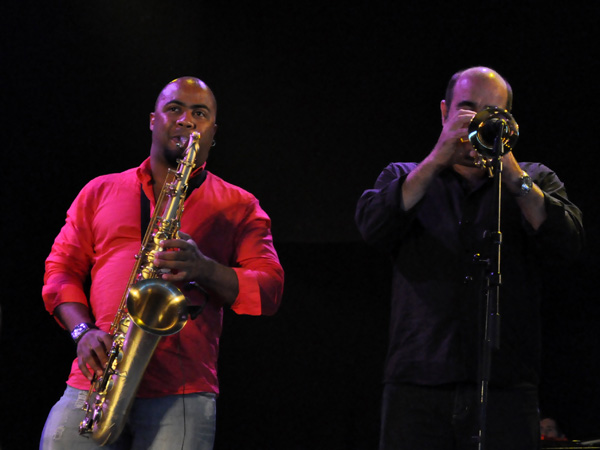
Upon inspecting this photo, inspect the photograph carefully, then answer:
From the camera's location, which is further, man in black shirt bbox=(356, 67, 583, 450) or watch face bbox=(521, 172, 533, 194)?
A: watch face bbox=(521, 172, 533, 194)

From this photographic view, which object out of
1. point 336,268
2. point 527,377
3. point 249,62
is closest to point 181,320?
point 527,377

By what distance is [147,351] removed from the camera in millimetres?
2543

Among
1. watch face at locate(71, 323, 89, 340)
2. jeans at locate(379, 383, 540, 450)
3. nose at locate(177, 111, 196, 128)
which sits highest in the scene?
nose at locate(177, 111, 196, 128)

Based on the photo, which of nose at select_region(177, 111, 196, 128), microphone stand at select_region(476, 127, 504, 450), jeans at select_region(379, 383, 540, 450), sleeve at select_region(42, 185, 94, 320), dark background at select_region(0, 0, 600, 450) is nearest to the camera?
microphone stand at select_region(476, 127, 504, 450)

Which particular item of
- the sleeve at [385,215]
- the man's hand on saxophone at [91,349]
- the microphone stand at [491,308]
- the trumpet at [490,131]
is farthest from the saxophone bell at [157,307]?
the trumpet at [490,131]

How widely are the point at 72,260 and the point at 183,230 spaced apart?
45cm

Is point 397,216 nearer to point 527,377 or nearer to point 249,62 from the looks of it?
point 527,377

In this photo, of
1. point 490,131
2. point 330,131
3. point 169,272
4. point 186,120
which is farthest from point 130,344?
Result: point 330,131

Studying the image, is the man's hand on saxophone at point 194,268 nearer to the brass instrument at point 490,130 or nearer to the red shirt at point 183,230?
the red shirt at point 183,230

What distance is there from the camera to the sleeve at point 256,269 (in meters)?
2.66

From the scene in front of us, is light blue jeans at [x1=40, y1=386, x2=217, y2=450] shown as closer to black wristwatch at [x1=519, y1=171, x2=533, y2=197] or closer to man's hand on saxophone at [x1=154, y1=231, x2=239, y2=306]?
man's hand on saxophone at [x1=154, y1=231, x2=239, y2=306]

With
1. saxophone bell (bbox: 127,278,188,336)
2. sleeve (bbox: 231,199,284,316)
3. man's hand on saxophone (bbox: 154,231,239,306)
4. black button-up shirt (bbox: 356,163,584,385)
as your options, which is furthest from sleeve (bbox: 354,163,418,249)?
saxophone bell (bbox: 127,278,188,336)

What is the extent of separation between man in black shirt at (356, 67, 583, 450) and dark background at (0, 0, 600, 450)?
176 centimetres

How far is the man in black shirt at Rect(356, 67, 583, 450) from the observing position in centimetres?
230
